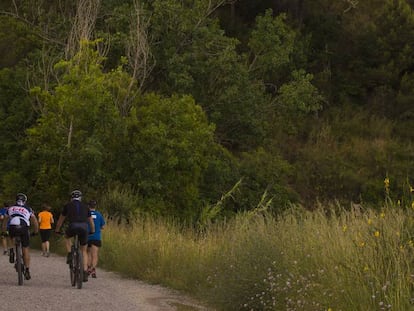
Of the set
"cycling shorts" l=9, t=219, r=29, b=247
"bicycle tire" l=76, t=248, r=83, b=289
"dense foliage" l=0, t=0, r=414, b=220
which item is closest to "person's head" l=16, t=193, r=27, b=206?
"cycling shorts" l=9, t=219, r=29, b=247

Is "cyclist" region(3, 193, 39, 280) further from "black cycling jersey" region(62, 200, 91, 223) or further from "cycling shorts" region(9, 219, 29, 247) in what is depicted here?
"black cycling jersey" region(62, 200, 91, 223)

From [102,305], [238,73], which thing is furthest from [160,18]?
[102,305]

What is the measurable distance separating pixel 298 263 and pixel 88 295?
519 centimetres

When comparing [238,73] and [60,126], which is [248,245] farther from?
[238,73]

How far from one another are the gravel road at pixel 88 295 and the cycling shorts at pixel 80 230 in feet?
3.12

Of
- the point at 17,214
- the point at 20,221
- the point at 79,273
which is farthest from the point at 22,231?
the point at 79,273

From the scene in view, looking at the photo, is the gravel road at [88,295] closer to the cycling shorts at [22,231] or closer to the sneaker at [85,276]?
the sneaker at [85,276]

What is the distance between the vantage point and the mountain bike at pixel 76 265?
685 inches

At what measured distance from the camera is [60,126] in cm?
3575

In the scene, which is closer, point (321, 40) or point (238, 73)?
point (238, 73)

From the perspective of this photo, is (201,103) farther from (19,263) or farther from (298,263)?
(298,263)

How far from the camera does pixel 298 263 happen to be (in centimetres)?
1244

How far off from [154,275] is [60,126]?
1715 centimetres

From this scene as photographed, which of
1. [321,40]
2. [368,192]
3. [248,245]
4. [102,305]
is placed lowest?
[368,192]
